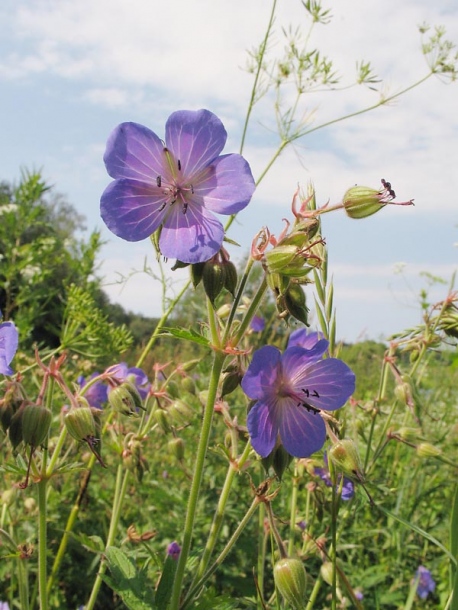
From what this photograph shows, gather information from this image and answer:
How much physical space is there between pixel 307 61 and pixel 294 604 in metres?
2.84

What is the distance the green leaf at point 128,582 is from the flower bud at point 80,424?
1.07ft

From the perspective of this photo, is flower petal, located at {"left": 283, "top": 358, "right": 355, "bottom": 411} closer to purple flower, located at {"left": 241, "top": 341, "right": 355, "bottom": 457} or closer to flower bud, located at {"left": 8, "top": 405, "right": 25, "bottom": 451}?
purple flower, located at {"left": 241, "top": 341, "right": 355, "bottom": 457}

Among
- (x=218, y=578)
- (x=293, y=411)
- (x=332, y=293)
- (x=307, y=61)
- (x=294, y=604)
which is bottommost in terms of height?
(x=218, y=578)

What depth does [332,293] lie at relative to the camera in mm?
1439

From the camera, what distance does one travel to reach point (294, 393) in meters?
1.38

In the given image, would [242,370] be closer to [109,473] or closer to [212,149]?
[212,149]

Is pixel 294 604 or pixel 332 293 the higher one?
pixel 332 293

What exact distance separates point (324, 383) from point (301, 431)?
0.12 m

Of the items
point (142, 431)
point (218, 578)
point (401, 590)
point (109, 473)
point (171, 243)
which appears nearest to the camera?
point (171, 243)

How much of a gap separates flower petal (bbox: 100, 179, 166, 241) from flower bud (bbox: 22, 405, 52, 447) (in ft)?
1.55

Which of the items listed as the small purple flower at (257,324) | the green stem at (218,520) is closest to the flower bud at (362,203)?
the green stem at (218,520)

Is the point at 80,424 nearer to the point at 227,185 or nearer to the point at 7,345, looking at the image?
the point at 7,345

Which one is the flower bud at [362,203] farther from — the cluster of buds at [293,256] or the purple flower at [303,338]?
the purple flower at [303,338]

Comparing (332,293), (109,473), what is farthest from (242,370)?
(109,473)
